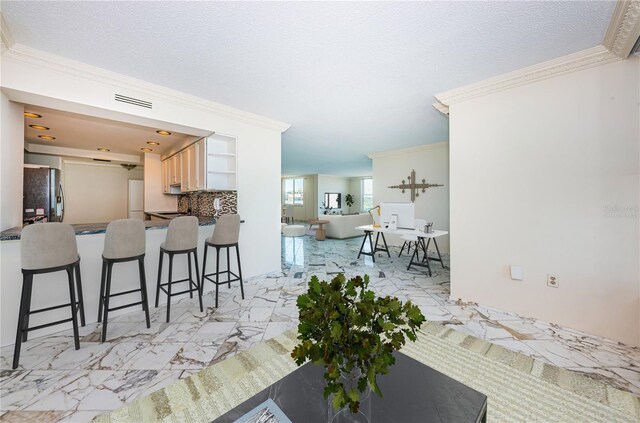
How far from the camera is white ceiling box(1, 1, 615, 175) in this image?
1.68 metres

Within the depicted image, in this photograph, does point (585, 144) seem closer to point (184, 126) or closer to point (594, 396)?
point (594, 396)

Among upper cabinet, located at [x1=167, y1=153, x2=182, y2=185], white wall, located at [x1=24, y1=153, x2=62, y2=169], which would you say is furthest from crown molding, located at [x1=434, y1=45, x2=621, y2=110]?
white wall, located at [x1=24, y1=153, x2=62, y2=169]

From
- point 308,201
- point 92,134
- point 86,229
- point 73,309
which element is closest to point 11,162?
point 86,229

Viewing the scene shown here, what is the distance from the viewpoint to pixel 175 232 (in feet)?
8.65

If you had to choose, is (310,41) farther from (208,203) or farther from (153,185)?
(153,185)

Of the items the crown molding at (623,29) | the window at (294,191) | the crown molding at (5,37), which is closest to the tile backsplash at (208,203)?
the crown molding at (5,37)

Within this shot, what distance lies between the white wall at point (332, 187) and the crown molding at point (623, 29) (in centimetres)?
1038

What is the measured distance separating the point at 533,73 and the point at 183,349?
410 centimetres

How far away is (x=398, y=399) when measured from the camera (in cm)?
103

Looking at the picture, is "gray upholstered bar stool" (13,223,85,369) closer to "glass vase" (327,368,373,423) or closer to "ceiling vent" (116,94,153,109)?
"ceiling vent" (116,94,153,109)

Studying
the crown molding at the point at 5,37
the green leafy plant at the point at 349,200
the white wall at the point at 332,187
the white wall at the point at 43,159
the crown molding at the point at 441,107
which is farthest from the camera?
the green leafy plant at the point at 349,200

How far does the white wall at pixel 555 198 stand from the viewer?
2.14m

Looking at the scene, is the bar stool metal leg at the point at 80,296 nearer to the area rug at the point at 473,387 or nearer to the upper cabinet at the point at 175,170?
the area rug at the point at 473,387

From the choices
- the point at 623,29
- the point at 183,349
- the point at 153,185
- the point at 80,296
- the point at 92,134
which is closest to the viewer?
the point at 623,29
